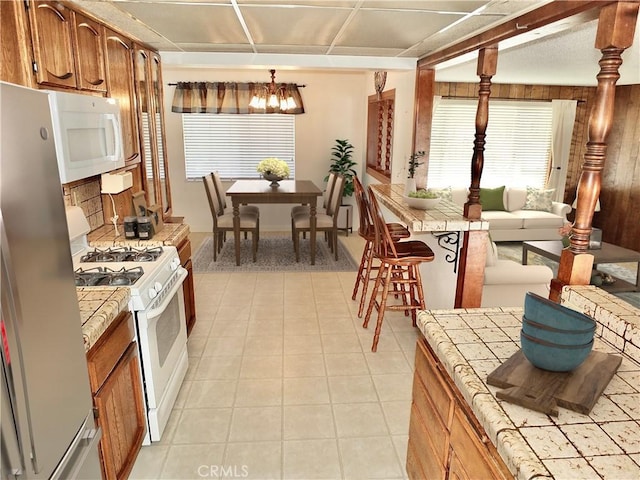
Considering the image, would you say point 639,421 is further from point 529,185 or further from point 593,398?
point 529,185

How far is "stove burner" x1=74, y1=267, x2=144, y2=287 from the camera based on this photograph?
77.6 inches

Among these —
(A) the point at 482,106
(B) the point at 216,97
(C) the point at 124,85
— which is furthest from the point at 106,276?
(B) the point at 216,97

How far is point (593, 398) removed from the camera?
3.66 feet

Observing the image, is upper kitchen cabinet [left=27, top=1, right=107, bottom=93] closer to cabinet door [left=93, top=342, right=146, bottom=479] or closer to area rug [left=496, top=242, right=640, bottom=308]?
cabinet door [left=93, top=342, right=146, bottom=479]

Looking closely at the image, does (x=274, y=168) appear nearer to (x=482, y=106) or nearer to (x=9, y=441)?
(x=482, y=106)

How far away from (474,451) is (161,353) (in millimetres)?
1630

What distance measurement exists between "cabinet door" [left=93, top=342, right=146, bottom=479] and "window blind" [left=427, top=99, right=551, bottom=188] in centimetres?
538

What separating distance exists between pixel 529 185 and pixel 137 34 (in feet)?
18.9

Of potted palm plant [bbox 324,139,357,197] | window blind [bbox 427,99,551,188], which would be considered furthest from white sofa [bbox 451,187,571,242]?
potted palm plant [bbox 324,139,357,197]

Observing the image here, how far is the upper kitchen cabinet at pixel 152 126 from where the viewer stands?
313cm

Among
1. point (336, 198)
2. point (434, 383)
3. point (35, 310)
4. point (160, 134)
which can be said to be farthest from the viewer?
point (336, 198)

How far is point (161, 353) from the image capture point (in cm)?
226

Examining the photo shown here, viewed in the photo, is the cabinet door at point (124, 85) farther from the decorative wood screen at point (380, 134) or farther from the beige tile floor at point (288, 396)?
the decorative wood screen at point (380, 134)

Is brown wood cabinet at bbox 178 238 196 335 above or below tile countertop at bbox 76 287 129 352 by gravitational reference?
below
